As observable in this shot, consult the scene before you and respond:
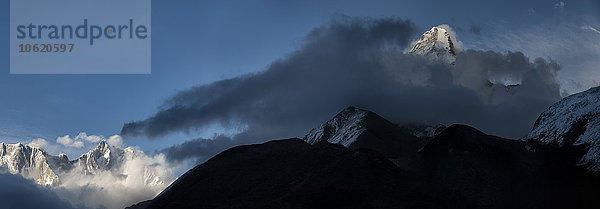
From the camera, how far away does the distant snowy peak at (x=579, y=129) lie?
6156 inches

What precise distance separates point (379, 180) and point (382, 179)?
3.80ft

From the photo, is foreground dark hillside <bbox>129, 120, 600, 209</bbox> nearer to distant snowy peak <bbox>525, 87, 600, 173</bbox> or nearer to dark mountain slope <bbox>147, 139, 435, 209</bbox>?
dark mountain slope <bbox>147, 139, 435, 209</bbox>

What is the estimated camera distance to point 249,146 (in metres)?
138

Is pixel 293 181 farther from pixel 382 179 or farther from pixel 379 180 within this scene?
pixel 382 179

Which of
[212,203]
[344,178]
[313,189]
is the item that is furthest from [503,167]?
[212,203]

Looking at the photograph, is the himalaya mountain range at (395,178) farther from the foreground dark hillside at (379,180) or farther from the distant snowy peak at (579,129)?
the distant snowy peak at (579,129)

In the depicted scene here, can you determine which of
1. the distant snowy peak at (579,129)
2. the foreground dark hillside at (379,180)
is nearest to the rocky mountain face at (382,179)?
the foreground dark hillside at (379,180)

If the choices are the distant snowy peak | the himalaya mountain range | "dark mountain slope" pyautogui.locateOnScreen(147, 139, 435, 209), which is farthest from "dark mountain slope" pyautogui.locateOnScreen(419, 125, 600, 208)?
"dark mountain slope" pyautogui.locateOnScreen(147, 139, 435, 209)

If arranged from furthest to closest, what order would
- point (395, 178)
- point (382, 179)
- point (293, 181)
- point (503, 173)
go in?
point (503, 173) < point (395, 178) < point (382, 179) < point (293, 181)

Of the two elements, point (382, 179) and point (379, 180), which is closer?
point (379, 180)

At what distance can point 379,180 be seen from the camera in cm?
12512

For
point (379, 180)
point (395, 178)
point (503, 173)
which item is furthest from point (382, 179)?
point (503, 173)

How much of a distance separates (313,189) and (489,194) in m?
42.0

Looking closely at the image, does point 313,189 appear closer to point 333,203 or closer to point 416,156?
point 333,203
